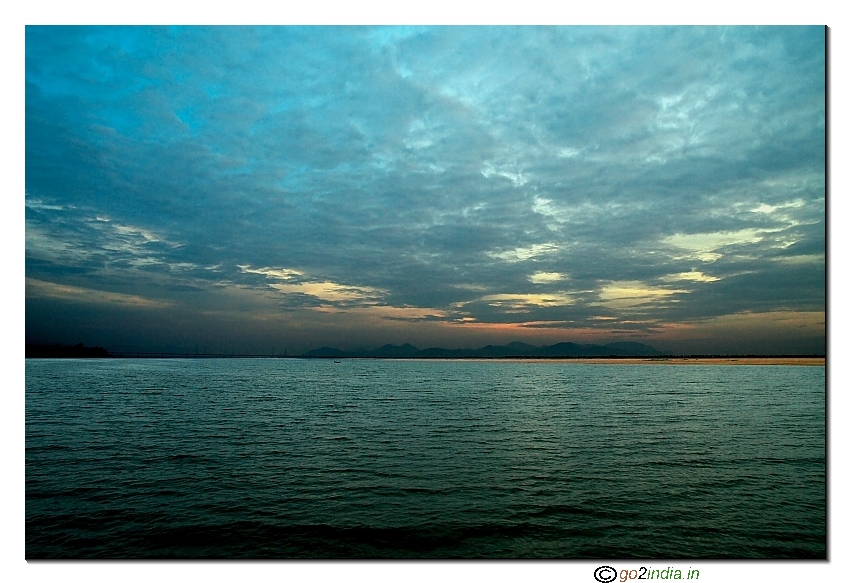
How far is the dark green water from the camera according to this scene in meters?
8.69

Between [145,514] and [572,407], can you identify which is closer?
[145,514]

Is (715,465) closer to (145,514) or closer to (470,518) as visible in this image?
(470,518)

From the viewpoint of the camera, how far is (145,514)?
396 inches

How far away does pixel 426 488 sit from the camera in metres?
11.8

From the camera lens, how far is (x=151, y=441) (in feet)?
58.9

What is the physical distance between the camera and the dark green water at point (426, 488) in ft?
28.5

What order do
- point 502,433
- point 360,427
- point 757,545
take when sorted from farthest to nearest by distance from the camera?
point 360,427
point 502,433
point 757,545

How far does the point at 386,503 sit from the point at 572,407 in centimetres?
2222
